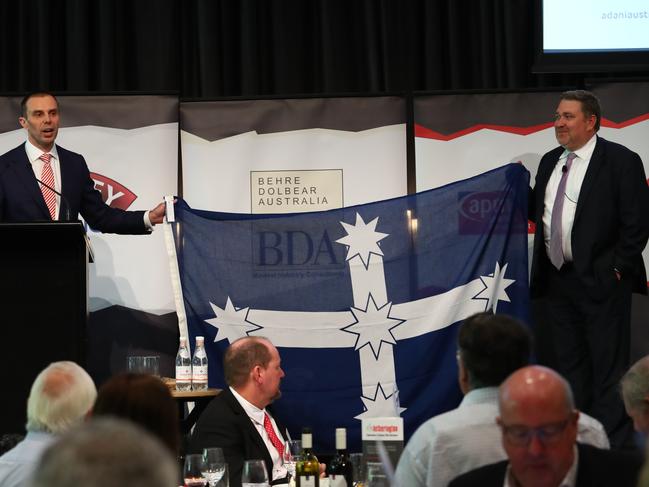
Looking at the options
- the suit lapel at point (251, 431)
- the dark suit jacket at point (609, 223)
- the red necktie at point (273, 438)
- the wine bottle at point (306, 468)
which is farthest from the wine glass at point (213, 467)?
the dark suit jacket at point (609, 223)

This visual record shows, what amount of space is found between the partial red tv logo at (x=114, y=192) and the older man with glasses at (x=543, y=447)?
4709 mm

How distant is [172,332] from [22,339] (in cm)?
211

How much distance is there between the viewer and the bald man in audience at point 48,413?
3131 millimetres

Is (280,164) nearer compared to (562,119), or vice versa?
(562,119)

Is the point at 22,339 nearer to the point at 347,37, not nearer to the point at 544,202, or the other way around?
the point at 544,202

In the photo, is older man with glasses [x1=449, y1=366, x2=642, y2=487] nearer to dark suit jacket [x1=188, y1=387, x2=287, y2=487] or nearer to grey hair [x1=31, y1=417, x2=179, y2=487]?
grey hair [x1=31, y1=417, x2=179, y2=487]

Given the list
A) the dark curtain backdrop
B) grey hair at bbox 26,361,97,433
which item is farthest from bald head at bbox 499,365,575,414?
the dark curtain backdrop

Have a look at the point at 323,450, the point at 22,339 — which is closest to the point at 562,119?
the point at 323,450

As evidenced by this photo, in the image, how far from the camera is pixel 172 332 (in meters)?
6.94

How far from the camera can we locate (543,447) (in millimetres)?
2574

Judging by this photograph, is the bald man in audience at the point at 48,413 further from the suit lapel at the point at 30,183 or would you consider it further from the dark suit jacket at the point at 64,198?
the suit lapel at the point at 30,183

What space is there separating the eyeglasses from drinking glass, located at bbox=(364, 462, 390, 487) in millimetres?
1178

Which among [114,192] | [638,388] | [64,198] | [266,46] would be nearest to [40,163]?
[64,198]

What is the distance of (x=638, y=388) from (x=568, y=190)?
9.20ft
